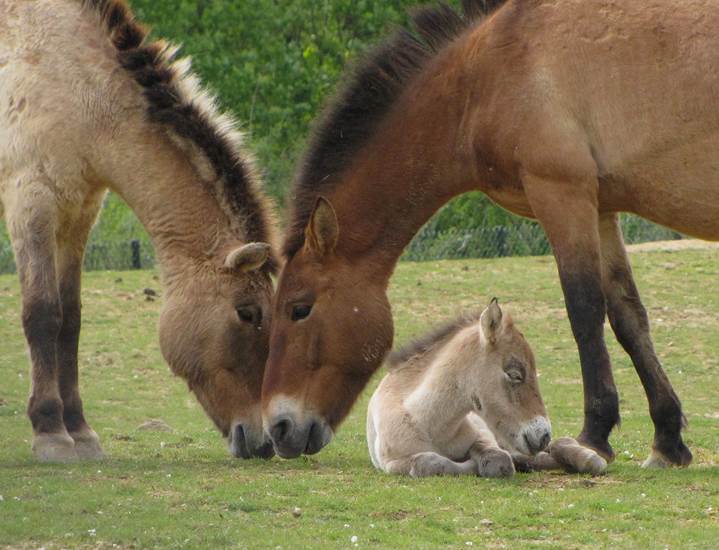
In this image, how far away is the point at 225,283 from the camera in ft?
25.6

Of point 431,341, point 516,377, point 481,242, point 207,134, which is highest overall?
point 207,134

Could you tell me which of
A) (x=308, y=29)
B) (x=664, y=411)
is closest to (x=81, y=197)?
(x=664, y=411)

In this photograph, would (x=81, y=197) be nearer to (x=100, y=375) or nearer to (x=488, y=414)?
(x=488, y=414)

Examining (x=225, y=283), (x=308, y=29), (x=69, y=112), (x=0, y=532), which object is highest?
(x=308, y=29)

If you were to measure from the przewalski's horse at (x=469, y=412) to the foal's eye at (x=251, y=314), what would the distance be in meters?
0.95

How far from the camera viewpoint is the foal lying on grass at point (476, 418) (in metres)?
7.24

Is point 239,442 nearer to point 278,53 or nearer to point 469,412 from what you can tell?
point 469,412

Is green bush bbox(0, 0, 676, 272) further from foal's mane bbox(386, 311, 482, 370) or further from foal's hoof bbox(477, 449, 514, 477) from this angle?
foal's hoof bbox(477, 449, 514, 477)

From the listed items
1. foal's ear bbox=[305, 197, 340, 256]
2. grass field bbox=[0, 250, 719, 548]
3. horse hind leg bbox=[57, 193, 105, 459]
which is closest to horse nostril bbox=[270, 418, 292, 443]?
grass field bbox=[0, 250, 719, 548]

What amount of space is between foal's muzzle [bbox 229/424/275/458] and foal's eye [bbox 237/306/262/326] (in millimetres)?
631

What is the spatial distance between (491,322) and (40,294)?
2.78 meters

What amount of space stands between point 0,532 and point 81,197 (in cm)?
296

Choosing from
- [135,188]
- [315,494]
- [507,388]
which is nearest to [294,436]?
[315,494]

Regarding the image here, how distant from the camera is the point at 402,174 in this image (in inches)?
300
